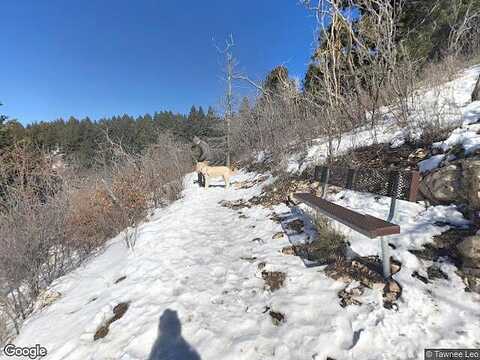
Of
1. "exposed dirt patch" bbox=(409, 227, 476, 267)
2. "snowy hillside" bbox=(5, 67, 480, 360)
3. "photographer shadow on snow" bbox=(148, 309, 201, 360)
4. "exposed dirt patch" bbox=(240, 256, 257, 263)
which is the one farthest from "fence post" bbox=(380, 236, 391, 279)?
"photographer shadow on snow" bbox=(148, 309, 201, 360)

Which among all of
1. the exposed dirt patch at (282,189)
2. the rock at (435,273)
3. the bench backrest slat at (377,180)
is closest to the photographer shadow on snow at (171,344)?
the rock at (435,273)

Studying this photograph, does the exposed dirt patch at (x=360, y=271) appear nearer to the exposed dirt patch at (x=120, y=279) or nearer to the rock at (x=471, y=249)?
the rock at (x=471, y=249)

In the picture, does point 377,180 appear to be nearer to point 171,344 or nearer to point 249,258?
point 249,258

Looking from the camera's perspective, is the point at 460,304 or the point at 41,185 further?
the point at 41,185

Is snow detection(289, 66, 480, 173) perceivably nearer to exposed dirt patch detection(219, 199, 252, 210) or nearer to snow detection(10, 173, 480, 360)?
exposed dirt patch detection(219, 199, 252, 210)

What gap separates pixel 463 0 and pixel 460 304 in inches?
541

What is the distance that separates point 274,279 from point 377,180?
2055mm

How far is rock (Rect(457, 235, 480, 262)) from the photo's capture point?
7.09 ft

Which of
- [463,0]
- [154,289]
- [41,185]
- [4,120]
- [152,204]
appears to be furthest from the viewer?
[4,120]

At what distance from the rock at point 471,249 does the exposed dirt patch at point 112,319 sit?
331cm

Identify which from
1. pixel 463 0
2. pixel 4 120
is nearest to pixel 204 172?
pixel 4 120

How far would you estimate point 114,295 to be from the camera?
3.29 meters

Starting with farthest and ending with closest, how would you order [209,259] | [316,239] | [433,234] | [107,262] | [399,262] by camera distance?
1. [107,262]
2. [209,259]
3. [316,239]
4. [433,234]
5. [399,262]

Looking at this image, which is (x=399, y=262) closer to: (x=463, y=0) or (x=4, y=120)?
(x=463, y=0)
